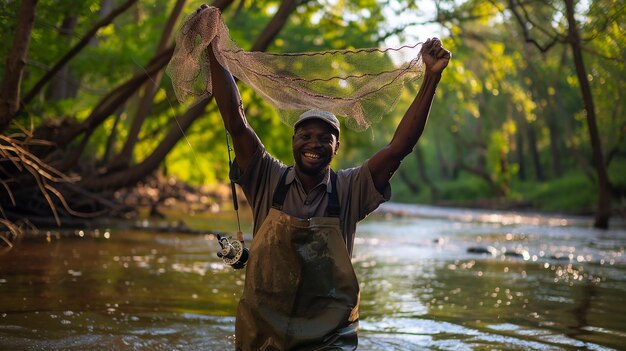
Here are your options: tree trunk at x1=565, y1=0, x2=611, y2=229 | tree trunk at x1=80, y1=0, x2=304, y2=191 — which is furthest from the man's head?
tree trunk at x1=80, y1=0, x2=304, y2=191

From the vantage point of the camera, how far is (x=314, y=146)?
4.05 metres

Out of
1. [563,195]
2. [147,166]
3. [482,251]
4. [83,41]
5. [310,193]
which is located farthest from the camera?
[563,195]

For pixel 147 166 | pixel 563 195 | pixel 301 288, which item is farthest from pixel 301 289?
pixel 563 195

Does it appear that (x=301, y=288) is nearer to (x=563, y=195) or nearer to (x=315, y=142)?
(x=315, y=142)

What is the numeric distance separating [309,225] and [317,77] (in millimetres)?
1132

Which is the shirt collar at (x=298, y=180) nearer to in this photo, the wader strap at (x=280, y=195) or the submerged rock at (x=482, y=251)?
the wader strap at (x=280, y=195)

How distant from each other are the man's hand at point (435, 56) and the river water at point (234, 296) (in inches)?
105

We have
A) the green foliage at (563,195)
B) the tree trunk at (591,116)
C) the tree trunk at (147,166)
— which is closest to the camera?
the tree trunk at (591,116)

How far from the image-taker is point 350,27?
18234 mm

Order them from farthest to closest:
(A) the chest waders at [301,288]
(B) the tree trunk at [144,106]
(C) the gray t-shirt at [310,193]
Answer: (B) the tree trunk at [144,106] → (C) the gray t-shirt at [310,193] → (A) the chest waders at [301,288]

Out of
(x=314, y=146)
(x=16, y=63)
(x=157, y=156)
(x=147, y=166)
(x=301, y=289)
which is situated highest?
(x=16, y=63)

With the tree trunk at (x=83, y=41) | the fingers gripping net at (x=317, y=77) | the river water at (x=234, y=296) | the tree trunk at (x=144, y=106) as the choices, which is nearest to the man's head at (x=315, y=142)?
the fingers gripping net at (x=317, y=77)

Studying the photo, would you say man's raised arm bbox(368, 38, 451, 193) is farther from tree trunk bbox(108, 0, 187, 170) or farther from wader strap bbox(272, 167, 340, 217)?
tree trunk bbox(108, 0, 187, 170)

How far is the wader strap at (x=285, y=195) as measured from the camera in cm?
405
